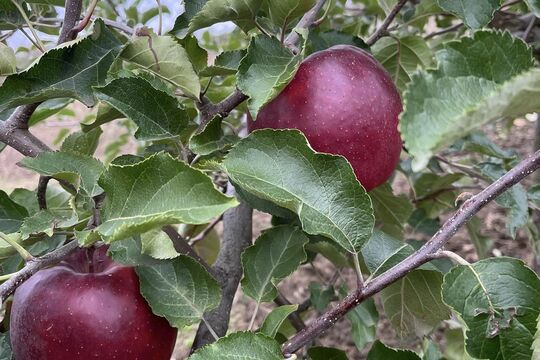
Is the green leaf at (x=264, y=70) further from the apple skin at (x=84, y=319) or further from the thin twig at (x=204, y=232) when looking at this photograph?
the thin twig at (x=204, y=232)

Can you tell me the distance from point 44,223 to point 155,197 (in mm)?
180

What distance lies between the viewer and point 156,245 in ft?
2.05

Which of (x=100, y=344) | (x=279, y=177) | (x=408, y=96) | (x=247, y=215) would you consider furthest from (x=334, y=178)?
(x=247, y=215)

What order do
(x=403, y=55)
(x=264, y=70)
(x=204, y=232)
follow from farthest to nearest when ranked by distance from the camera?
(x=204, y=232) → (x=403, y=55) → (x=264, y=70)

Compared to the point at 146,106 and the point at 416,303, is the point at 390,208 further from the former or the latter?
the point at 146,106

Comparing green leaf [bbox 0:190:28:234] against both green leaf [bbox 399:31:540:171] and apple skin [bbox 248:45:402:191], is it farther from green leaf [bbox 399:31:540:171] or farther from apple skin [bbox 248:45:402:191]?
green leaf [bbox 399:31:540:171]

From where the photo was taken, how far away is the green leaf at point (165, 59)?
640 mm

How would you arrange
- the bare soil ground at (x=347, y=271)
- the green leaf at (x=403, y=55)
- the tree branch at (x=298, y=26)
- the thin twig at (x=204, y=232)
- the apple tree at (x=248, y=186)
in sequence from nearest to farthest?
1. the apple tree at (x=248, y=186)
2. the tree branch at (x=298, y=26)
3. the green leaf at (x=403, y=55)
4. the thin twig at (x=204, y=232)
5. the bare soil ground at (x=347, y=271)

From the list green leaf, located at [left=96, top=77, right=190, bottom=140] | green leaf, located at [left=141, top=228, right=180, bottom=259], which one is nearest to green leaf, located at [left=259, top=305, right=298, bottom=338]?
green leaf, located at [left=141, top=228, right=180, bottom=259]

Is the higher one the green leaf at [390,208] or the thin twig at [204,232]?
the green leaf at [390,208]

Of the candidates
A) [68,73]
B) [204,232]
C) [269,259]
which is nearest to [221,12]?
→ [68,73]

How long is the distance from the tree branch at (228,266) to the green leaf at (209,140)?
25 centimetres

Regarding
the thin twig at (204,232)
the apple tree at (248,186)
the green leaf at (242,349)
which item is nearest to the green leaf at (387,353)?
the apple tree at (248,186)

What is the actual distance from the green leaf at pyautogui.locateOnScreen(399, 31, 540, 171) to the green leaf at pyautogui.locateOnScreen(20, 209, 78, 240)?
0.35 m
